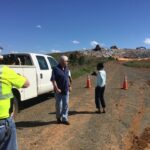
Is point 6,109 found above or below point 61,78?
above

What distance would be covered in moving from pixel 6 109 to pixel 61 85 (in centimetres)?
534

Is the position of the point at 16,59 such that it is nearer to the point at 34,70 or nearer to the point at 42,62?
the point at 42,62

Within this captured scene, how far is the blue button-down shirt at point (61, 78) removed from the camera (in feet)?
29.8

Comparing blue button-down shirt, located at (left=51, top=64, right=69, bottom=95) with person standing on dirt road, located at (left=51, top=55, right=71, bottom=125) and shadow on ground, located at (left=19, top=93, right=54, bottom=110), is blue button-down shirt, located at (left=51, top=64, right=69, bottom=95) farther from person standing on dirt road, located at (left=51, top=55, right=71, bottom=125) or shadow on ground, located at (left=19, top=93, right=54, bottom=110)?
shadow on ground, located at (left=19, top=93, right=54, bottom=110)

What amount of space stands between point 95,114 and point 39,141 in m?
3.43

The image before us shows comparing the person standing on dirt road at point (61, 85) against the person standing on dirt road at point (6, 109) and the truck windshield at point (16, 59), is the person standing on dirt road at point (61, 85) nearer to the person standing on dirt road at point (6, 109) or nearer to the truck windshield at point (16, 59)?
the truck windshield at point (16, 59)

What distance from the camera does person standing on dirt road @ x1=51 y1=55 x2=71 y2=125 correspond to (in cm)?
904

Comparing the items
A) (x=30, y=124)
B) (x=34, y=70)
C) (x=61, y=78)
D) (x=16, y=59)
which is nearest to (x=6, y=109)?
(x=61, y=78)

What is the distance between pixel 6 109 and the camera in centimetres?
378

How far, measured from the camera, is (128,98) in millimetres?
14820

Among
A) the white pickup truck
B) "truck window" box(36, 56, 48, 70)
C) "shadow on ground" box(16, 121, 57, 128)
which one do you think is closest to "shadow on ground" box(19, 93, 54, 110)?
the white pickup truck

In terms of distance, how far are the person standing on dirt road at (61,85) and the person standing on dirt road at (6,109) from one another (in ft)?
16.7

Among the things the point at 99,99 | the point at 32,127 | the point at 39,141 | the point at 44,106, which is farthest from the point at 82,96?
the point at 39,141

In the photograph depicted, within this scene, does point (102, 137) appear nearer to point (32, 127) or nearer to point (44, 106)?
point (32, 127)
